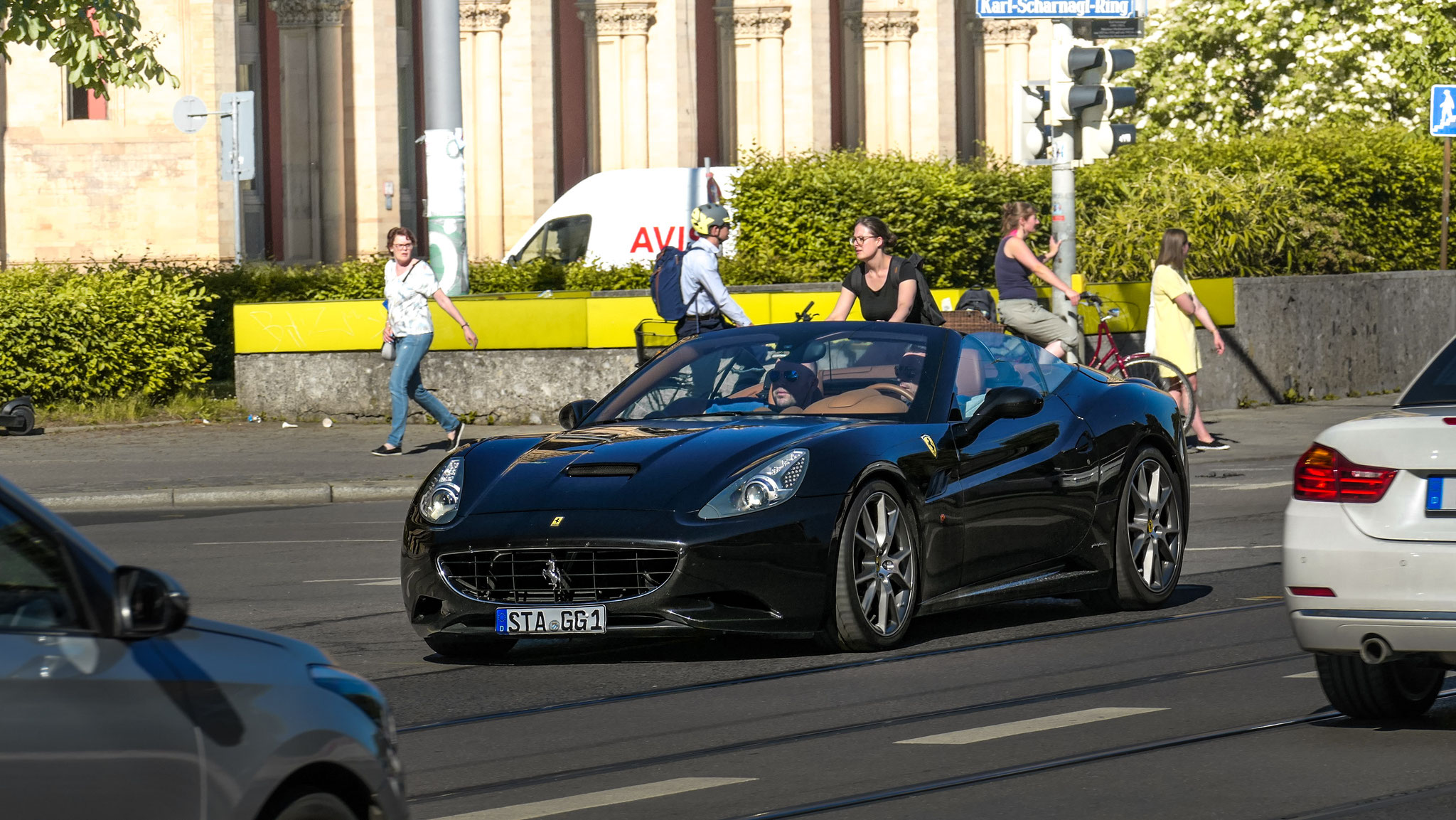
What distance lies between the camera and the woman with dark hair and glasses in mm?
14016

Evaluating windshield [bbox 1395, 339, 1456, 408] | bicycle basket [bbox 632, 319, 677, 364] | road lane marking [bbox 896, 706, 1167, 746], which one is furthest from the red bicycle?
road lane marking [bbox 896, 706, 1167, 746]

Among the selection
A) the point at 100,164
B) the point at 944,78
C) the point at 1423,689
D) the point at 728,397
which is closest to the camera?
the point at 1423,689

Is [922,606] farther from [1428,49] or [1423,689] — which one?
[1428,49]

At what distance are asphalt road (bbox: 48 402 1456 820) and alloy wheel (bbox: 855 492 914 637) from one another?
190mm

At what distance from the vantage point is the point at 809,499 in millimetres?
8750

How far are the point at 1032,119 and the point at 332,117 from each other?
85.9ft

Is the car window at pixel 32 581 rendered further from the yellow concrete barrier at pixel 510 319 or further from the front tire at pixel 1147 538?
the yellow concrete barrier at pixel 510 319

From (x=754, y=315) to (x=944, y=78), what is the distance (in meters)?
35.9

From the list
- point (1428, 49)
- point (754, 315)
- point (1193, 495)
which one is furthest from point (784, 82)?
point (1193, 495)

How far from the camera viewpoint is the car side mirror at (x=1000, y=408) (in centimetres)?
955

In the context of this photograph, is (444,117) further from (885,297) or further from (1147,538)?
(1147,538)

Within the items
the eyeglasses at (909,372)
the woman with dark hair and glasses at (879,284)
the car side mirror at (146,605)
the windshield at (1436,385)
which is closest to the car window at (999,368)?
the eyeglasses at (909,372)

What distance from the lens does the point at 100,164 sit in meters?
39.6

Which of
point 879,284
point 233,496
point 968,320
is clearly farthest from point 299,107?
point 879,284
